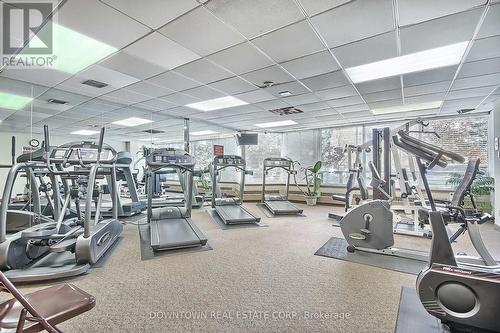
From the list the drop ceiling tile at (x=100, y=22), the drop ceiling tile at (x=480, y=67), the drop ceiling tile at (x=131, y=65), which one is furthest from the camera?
the drop ceiling tile at (x=131, y=65)

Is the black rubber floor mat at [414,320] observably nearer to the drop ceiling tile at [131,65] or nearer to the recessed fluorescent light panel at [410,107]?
the drop ceiling tile at [131,65]

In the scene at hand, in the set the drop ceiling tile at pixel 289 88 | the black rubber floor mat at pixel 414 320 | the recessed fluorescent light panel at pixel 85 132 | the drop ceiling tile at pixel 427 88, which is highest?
the drop ceiling tile at pixel 289 88

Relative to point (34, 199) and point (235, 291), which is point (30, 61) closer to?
point (34, 199)

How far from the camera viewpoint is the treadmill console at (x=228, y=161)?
5955mm

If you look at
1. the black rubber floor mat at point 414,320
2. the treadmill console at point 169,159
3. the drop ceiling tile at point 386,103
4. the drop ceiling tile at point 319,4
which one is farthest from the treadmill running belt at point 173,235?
the drop ceiling tile at point 386,103

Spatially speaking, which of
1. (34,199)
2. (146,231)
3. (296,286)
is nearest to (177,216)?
(146,231)

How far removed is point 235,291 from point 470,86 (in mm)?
5156

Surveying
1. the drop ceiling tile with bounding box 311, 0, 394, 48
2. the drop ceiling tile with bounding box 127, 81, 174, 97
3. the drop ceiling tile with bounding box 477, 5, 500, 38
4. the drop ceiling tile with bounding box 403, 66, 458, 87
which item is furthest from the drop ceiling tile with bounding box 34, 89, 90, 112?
the drop ceiling tile with bounding box 477, 5, 500, 38

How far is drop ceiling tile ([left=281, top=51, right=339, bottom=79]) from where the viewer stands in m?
3.29

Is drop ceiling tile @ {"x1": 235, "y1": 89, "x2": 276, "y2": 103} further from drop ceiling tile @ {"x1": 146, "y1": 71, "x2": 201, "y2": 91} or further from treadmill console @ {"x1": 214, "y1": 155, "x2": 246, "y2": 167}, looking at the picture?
treadmill console @ {"x1": 214, "y1": 155, "x2": 246, "y2": 167}

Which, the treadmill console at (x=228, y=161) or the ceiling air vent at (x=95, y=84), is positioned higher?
the ceiling air vent at (x=95, y=84)

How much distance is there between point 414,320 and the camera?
6.05 feet

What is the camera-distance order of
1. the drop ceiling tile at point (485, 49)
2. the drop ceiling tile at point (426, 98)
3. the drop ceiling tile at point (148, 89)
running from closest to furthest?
the drop ceiling tile at point (485, 49), the drop ceiling tile at point (148, 89), the drop ceiling tile at point (426, 98)

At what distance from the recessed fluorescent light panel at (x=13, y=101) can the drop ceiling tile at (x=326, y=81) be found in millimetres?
5868
